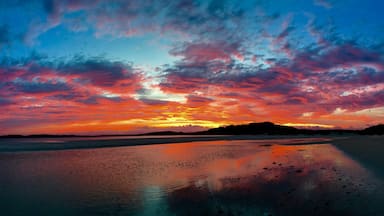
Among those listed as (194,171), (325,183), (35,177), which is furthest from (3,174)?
(325,183)

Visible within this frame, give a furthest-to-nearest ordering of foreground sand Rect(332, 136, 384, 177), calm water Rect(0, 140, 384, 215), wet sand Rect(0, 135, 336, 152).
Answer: wet sand Rect(0, 135, 336, 152), foreground sand Rect(332, 136, 384, 177), calm water Rect(0, 140, 384, 215)

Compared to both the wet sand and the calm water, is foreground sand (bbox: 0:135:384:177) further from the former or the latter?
the calm water

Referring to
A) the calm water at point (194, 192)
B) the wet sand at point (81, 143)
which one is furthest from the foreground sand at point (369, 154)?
the wet sand at point (81, 143)

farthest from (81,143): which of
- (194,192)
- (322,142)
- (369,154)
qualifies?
(194,192)

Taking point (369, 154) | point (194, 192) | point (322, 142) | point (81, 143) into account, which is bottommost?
point (194, 192)

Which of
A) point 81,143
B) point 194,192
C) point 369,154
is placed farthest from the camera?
point 81,143

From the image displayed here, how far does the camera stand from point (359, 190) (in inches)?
549

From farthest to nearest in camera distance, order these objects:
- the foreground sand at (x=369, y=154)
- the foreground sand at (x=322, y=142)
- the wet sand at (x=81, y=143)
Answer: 1. the wet sand at (x=81, y=143)
2. the foreground sand at (x=322, y=142)
3. the foreground sand at (x=369, y=154)

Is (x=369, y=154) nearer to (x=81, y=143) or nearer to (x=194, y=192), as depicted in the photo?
(x=194, y=192)

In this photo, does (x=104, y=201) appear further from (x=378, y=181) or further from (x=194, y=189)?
(x=378, y=181)

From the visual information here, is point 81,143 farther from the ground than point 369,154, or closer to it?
farther from the ground

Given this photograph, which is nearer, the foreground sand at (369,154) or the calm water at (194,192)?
the calm water at (194,192)

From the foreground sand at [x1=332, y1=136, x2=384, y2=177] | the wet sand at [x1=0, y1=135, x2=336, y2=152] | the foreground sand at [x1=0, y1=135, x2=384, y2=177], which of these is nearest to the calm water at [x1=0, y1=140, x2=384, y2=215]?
A: the foreground sand at [x1=332, y1=136, x2=384, y2=177]

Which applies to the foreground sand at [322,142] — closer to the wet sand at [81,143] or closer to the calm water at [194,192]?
the wet sand at [81,143]
